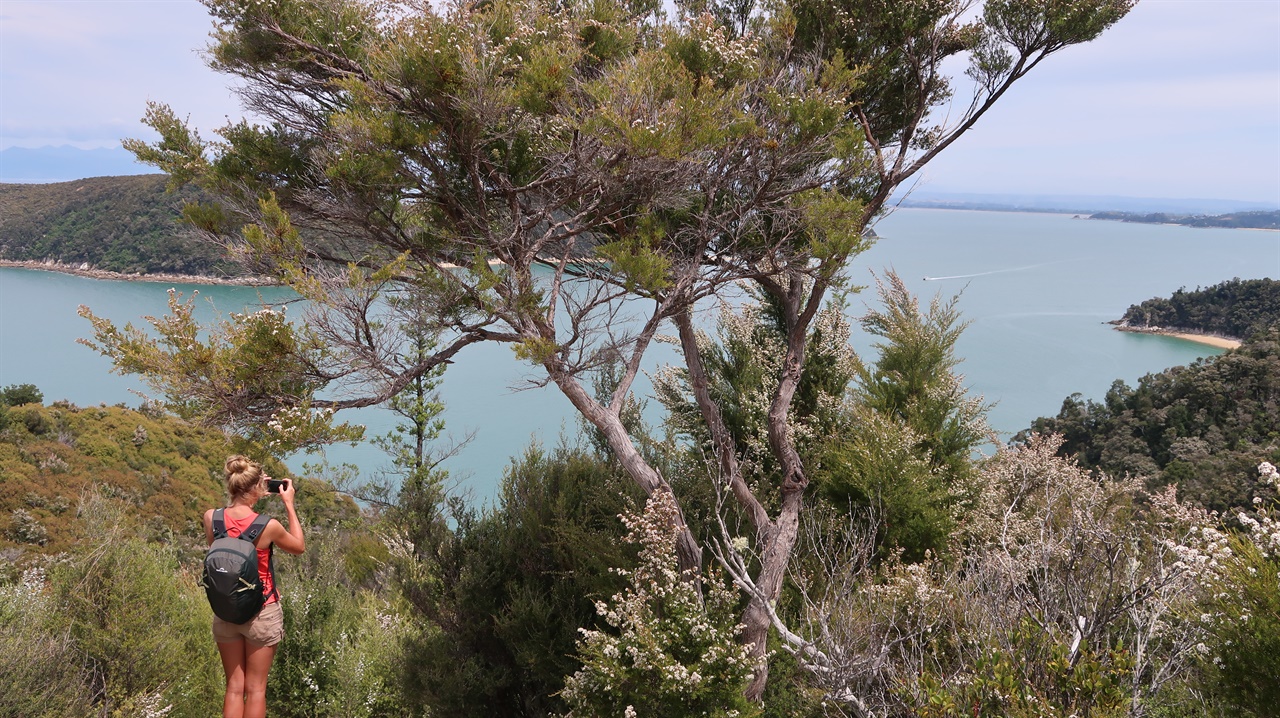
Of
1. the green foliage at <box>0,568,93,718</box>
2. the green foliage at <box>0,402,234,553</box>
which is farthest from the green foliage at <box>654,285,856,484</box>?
the green foliage at <box>0,402,234,553</box>

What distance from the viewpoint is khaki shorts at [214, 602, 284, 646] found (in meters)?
3.35

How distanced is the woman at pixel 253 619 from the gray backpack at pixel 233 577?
80mm

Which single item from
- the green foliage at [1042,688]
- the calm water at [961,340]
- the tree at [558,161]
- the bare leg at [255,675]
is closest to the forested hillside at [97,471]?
the calm water at [961,340]

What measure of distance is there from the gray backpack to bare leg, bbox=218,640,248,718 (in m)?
0.24

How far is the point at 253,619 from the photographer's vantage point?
336cm

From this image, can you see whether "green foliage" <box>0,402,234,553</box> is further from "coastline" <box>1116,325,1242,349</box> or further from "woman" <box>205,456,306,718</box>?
"coastline" <box>1116,325,1242,349</box>

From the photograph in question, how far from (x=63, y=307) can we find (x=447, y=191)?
2183 inches

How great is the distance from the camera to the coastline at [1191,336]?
44.3 meters

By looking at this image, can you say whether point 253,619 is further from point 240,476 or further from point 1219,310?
point 1219,310

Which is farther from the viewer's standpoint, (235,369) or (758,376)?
(758,376)

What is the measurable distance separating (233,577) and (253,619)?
1.09ft

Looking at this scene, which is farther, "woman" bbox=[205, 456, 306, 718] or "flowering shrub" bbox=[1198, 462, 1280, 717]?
"woman" bbox=[205, 456, 306, 718]

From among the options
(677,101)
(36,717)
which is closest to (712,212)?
(677,101)

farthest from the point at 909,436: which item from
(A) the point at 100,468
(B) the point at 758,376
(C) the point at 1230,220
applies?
(C) the point at 1230,220
